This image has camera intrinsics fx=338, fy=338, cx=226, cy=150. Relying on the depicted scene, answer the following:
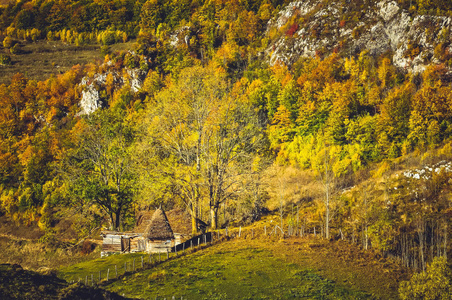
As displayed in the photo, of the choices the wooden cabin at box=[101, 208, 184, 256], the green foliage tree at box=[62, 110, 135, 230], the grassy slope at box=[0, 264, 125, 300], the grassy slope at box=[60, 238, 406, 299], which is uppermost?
the green foliage tree at box=[62, 110, 135, 230]

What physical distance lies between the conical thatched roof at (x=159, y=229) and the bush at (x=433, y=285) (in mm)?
18675

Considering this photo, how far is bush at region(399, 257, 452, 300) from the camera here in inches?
558

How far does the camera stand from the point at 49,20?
177 meters

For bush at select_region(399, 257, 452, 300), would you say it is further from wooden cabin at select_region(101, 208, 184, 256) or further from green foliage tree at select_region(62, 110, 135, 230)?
green foliage tree at select_region(62, 110, 135, 230)

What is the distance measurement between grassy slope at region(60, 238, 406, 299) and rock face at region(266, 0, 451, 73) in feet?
235

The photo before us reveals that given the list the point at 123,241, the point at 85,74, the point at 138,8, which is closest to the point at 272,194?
the point at 123,241

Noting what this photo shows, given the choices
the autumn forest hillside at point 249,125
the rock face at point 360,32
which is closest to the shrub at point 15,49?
the autumn forest hillside at point 249,125

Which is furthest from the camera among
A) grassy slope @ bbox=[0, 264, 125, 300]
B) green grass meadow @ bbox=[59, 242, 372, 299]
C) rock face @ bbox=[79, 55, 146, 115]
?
rock face @ bbox=[79, 55, 146, 115]

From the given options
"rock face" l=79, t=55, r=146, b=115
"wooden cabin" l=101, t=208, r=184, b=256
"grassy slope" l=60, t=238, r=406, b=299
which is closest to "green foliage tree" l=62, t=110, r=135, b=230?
"wooden cabin" l=101, t=208, r=184, b=256

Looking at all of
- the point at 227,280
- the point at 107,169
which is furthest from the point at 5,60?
the point at 227,280

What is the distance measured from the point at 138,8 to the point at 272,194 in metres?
166

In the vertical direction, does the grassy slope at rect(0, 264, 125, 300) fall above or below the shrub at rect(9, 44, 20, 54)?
below

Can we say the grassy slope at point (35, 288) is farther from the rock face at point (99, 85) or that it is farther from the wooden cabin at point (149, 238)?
the rock face at point (99, 85)

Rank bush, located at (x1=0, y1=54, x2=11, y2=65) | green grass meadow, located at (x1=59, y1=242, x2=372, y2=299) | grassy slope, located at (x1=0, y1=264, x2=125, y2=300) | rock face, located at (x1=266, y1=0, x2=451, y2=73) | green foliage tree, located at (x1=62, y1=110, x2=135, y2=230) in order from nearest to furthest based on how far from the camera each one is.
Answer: grassy slope, located at (x1=0, y1=264, x2=125, y2=300), green grass meadow, located at (x1=59, y1=242, x2=372, y2=299), green foliage tree, located at (x1=62, y1=110, x2=135, y2=230), rock face, located at (x1=266, y1=0, x2=451, y2=73), bush, located at (x1=0, y1=54, x2=11, y2=65)
